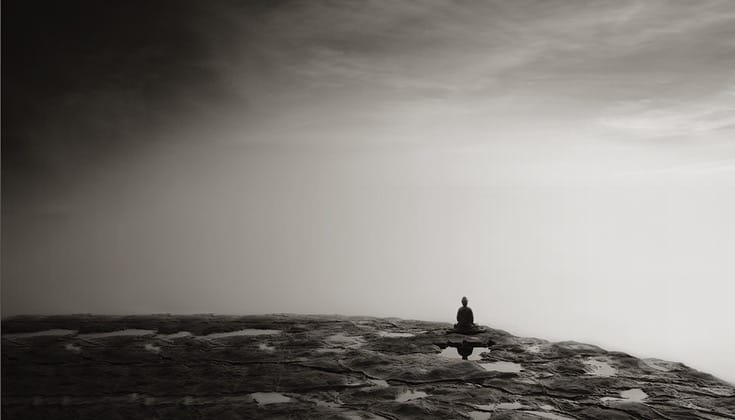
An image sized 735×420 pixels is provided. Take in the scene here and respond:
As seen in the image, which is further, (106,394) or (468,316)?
(468,316)

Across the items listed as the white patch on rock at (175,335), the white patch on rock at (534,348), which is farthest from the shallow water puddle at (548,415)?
the white patch on rock at (175,335)

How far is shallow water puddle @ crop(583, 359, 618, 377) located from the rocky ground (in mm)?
34

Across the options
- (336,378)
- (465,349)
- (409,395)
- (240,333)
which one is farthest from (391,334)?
(409,395)

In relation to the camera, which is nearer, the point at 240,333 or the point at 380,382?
the point at 380,382

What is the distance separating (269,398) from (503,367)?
3429mm

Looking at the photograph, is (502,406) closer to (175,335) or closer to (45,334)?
(175,335)

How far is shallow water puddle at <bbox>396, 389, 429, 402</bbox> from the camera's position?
21.4ft

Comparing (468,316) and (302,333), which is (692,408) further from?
(302,333)

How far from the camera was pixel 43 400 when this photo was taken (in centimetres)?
660

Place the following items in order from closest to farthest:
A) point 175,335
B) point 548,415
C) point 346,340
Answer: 1. point 548,415
2. point 346,340
3. point 175,335

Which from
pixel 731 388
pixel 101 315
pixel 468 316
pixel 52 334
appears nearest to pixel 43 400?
pixel 52 334

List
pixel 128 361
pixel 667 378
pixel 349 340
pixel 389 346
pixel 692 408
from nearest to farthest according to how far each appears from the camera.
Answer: pixel 692 408
pixel 667 378
pixel 128 361
pixel 389 346
pixel 349 340

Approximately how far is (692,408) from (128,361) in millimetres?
7846

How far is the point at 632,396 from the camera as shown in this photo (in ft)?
21.7
